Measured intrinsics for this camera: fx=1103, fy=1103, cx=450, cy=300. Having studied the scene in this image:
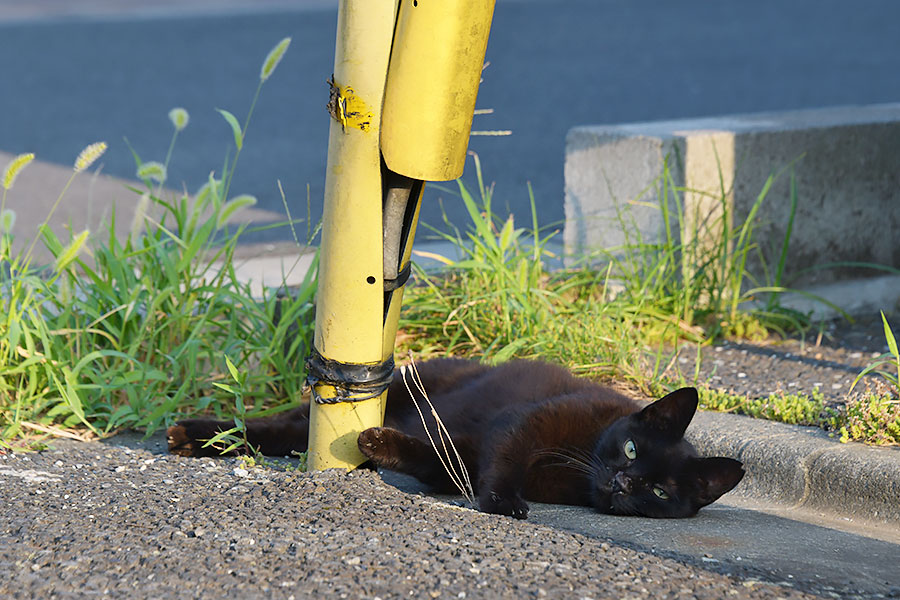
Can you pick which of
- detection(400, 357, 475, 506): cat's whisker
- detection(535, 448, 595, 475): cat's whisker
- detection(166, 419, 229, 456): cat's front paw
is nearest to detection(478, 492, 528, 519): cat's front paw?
detection(400, 357, 475, 506): cat's whisker

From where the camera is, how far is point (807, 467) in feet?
10.8

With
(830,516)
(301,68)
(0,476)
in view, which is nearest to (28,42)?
(301,68)

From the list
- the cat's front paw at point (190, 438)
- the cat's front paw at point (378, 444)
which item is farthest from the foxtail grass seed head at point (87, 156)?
the cat's front paw at point (378, 444)

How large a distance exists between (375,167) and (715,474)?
123 cm

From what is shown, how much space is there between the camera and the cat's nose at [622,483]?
2994 mm

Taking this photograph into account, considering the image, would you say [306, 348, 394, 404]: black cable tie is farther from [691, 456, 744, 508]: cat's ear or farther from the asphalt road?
the asphalt road

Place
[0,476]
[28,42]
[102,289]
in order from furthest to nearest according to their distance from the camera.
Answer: [28,42], [102,289], [0,476]

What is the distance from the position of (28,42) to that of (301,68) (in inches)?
156

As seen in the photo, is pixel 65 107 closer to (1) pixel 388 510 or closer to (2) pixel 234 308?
(2) pixel 234 308

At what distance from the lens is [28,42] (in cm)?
1313

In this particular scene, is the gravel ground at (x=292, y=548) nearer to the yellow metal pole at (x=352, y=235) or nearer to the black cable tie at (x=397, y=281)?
the yellow metal pole at (x=352, y=235)

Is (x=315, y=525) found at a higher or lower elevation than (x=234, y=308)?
lower

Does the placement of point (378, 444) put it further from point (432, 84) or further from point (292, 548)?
point (432, 84)

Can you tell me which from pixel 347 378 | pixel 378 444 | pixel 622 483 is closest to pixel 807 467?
pixel 622 483
